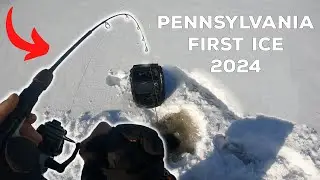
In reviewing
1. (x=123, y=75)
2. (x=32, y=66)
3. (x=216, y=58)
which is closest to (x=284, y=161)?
(x=216, y=58)

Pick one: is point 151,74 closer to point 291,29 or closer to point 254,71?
point 254,71

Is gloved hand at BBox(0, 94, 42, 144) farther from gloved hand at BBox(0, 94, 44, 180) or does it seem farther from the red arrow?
the red arrow

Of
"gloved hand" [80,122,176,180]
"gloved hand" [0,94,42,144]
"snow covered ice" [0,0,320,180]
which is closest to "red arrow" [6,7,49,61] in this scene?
A: "snow covered ice" [0,0,320,180]

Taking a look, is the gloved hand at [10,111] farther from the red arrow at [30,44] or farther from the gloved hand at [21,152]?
the red arrow at [30,44]

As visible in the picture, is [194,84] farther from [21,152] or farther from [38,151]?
[21,152]

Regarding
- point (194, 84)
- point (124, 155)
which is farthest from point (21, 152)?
point (194, 84)
